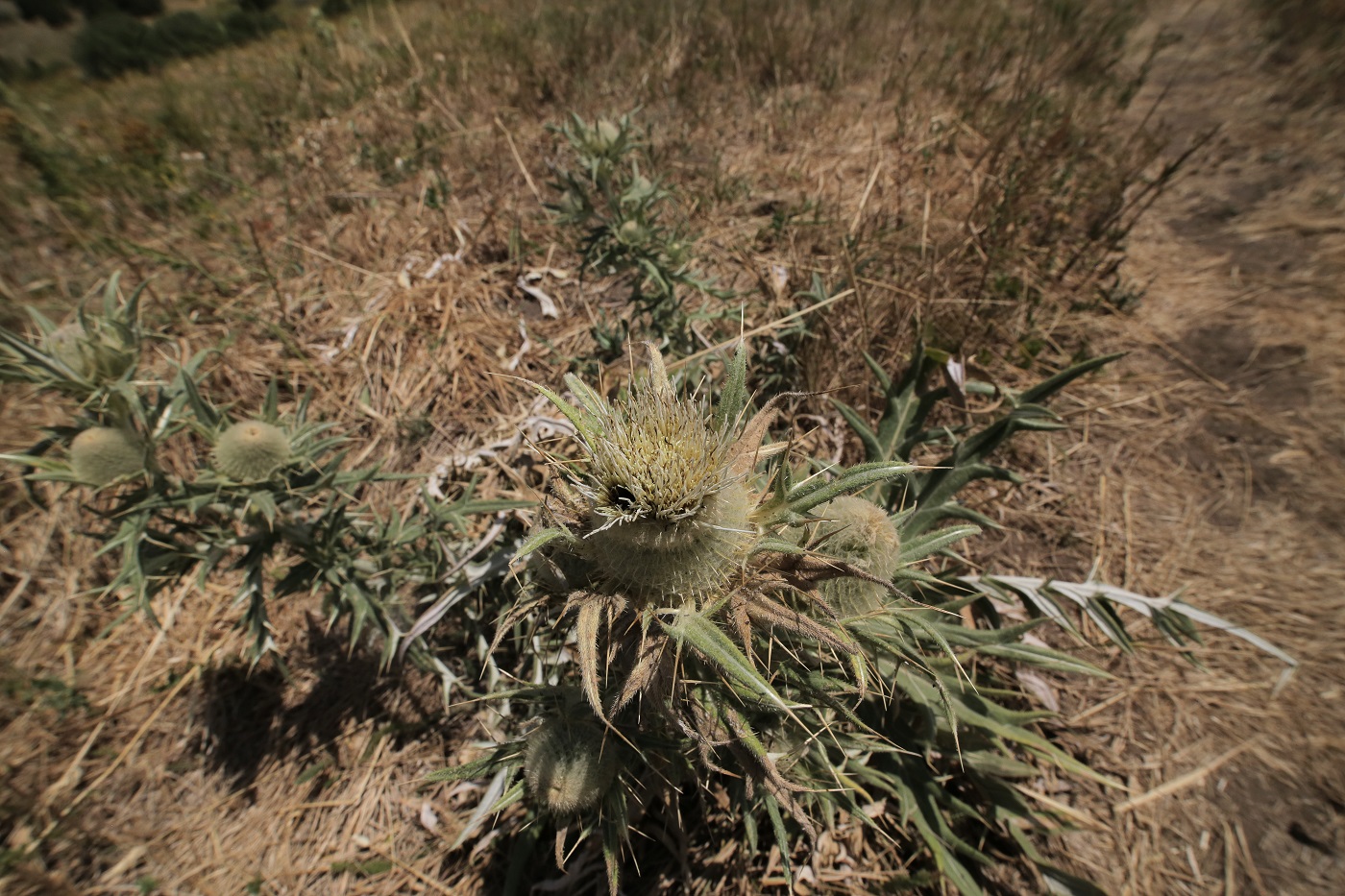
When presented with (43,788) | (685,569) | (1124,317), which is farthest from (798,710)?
(43,788)

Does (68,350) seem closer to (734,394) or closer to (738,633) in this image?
(734,394)

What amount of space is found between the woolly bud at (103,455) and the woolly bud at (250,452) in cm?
35

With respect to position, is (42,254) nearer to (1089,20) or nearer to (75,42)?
(1089,20)

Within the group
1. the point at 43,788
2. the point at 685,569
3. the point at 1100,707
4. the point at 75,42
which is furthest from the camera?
the point at 75,42

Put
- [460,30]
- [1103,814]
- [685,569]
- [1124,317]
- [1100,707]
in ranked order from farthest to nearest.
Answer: [460,30] < [1124,317] < [1100,707] < [1103,814] < [685,569]

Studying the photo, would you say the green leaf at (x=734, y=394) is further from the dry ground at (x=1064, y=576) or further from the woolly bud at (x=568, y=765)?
the dry ground at (x=1064, y=576)

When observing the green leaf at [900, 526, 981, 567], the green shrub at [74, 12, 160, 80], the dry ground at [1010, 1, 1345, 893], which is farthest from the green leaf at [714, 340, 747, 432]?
the green shrub at [74, 12, 160, 80]

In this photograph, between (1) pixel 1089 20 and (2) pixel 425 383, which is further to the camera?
(1) pixel 1089 20

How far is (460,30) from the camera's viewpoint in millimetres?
6609

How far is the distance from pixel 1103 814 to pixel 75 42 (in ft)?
89.1

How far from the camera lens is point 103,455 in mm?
2355

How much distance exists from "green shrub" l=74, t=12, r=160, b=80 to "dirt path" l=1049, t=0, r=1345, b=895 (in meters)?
16.2

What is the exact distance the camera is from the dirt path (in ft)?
7.45

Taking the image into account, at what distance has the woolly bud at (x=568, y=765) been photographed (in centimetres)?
159
